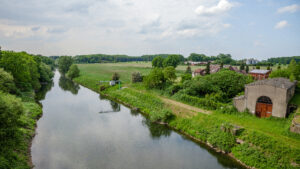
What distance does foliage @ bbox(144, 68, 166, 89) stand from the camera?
3469cm

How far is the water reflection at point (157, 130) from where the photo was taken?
20895mm

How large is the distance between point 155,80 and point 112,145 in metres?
18.3

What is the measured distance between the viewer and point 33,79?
40656mm

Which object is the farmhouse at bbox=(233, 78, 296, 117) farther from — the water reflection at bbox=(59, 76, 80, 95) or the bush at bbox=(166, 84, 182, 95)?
the water reflection at bbox=(59, 76, 80, 95)

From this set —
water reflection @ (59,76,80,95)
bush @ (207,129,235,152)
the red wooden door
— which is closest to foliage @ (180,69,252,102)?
the red wooden door

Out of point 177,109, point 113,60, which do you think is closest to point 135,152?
point 177,109

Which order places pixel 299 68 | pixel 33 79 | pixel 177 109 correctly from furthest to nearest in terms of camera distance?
pixel 33 79, pixel 299 68, pixel 177 109

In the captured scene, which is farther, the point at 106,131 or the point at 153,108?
the point at 153,108

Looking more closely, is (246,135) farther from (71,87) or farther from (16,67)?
(71,87)

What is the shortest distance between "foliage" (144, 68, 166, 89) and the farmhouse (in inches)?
623

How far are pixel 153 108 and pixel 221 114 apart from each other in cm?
987

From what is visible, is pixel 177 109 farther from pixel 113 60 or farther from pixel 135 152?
pixel 113 60

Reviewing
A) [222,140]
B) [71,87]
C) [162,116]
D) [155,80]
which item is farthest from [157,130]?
[71,87]

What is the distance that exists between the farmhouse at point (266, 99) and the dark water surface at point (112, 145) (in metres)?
7.29
